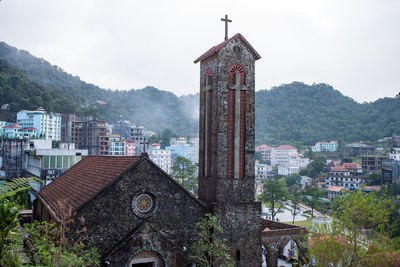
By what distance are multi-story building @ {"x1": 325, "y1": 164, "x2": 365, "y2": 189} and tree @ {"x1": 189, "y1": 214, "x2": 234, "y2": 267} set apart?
71.1 m

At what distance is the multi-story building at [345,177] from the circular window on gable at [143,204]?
7296 centimetres

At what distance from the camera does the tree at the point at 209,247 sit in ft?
40.6

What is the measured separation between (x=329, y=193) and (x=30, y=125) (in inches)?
2886

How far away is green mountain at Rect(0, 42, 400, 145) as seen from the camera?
425 ft

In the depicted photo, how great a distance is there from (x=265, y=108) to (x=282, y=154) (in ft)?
163

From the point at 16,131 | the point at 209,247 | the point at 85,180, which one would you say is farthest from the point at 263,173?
the point at 209,247

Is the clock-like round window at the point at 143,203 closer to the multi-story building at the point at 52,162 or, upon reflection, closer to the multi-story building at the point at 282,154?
the multi-story building at the point at 52,162

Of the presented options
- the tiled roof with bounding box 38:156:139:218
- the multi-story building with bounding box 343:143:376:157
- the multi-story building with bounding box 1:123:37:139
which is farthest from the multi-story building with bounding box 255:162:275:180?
the tiled roof with bounding box 38:156:139:218

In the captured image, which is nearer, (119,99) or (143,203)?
(143,203)

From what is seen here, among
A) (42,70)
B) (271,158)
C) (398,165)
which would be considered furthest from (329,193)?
(42,70)

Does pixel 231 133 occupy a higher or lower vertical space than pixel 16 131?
lower

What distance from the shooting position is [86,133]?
281 ft

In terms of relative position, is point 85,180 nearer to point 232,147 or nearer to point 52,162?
point 232,147

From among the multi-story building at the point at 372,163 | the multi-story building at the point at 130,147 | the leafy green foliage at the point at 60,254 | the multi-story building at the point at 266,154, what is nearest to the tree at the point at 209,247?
the leafy green foliage at the point at 60,254
